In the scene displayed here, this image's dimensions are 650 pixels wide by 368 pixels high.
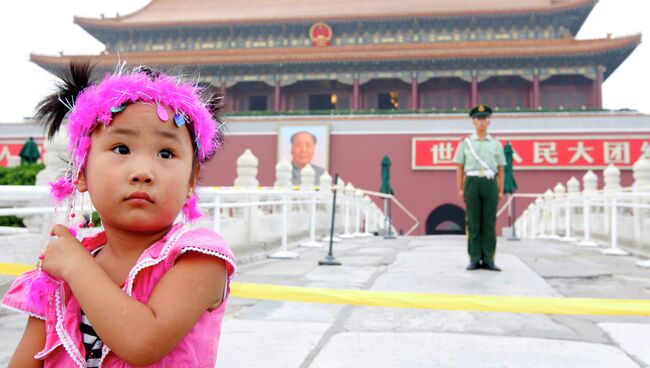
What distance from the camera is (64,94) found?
129cm

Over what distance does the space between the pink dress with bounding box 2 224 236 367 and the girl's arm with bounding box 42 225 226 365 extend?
0.10ft

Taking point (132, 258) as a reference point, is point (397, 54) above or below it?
above

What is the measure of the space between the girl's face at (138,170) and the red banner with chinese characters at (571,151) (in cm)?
1994

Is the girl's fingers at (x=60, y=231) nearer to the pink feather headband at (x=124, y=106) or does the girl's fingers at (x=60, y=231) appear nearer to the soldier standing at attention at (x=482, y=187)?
the pink feather headband at (x=124, y=106)

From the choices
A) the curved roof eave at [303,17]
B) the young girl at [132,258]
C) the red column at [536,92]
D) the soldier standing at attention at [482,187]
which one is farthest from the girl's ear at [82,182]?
the curved roof eave at [303,17]

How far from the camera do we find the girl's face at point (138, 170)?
111 centimetres

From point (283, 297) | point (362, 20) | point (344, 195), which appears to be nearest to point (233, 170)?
point (362, 20)

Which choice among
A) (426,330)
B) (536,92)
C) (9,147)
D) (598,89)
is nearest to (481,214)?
(426,330)

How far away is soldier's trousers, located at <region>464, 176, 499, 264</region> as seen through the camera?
17.3 ft

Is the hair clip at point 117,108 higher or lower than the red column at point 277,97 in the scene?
lower

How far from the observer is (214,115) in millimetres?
1380

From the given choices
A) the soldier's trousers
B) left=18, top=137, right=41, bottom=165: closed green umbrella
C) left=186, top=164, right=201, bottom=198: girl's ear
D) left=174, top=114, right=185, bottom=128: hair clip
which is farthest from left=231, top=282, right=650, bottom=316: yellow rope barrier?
left=18, top=137, right=41, bottom=165: closed green umbrella

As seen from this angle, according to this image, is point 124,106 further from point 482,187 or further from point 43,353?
point 482,187

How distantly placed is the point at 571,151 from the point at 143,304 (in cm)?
2084
